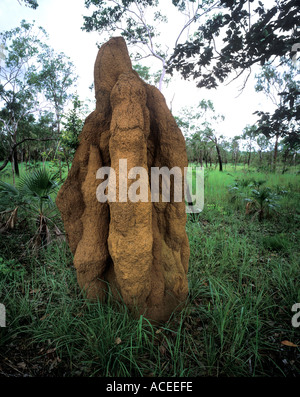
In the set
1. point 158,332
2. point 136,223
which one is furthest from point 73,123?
point 158,332

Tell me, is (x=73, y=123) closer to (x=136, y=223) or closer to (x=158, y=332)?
(x=136, y=223)

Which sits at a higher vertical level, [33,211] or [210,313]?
[33,211]

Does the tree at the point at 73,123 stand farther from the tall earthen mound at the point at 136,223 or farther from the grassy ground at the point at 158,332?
the grassy ground at the point at 158,332

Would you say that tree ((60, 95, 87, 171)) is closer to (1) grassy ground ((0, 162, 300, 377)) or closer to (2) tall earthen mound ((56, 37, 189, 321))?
(2) tall earthen mound ((56, 37, 189, 321))

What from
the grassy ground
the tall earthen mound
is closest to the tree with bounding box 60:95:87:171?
the tall earthen mound

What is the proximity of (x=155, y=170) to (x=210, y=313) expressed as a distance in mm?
1835

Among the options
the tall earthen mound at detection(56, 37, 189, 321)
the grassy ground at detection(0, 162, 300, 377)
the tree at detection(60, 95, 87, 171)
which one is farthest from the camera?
the tree at detection(60, 95, 87, 171)

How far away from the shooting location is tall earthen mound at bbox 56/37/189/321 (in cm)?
212

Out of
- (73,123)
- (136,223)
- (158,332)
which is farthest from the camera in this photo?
(73,123)

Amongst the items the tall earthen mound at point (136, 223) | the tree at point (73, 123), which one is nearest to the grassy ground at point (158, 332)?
the tall earthen mound at point (136, 223)

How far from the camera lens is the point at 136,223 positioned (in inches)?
82.0
